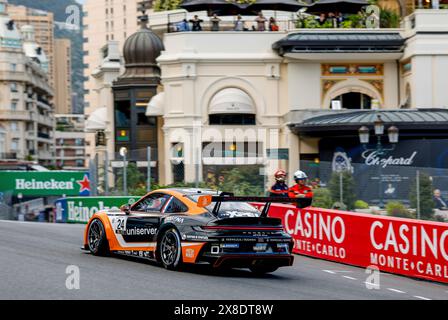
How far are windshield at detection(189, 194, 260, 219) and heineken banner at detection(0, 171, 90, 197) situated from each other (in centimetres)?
2448

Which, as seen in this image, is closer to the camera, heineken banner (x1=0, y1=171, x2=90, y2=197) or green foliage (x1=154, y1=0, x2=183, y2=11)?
heineken banner (x1=0, y1=171, x2=90, y2=197)

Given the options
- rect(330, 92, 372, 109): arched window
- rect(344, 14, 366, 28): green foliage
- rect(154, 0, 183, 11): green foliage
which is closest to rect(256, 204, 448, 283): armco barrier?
rect(330, 92, 372, 109): arched window

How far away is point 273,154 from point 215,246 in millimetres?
26601

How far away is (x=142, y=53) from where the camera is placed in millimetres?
51781

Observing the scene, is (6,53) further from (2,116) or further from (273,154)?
(273,154)

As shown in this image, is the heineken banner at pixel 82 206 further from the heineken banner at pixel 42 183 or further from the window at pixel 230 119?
the window at pixel 230 119

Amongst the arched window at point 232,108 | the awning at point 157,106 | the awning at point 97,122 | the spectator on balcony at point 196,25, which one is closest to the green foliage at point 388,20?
the arched window at point 232,108

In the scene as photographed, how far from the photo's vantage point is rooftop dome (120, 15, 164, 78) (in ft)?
169

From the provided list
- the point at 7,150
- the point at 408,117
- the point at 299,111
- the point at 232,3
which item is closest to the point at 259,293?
the point at 408,117

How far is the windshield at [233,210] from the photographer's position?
52.8ft

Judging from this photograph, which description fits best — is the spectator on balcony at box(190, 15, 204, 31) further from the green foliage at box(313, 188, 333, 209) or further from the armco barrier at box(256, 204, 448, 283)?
the armco barrier at box(256, 204, 448, 283)

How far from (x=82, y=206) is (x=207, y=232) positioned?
18.4 metres

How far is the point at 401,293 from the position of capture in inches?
607

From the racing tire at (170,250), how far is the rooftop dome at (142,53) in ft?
116
